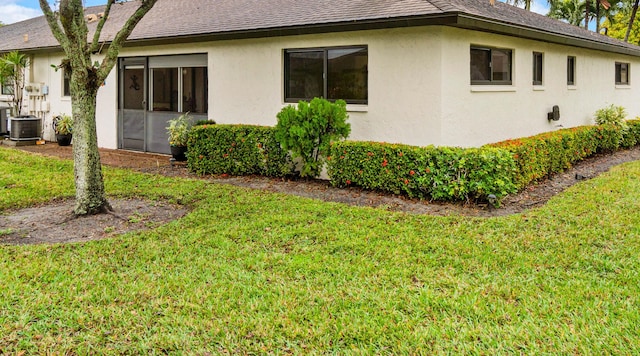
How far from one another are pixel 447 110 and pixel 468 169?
150cm

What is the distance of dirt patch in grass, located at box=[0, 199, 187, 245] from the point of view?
5.74m

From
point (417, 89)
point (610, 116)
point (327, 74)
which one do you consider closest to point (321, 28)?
point (327, 74)

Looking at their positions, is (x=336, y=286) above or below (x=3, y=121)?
below

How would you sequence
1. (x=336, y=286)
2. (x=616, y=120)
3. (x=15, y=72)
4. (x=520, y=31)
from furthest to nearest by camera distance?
(x=15, y=72), (x=616, y=120), (x=520, y=31), (x=336, y=286)

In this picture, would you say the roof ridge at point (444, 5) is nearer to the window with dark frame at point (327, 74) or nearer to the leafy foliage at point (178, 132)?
the window with dark frame at point (327, 74)

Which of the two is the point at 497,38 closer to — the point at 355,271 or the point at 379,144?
the point at 379,144

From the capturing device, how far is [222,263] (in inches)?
188

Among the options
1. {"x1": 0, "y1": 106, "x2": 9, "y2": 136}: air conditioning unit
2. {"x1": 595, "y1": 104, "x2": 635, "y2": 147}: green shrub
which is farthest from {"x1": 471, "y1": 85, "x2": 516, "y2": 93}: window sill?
{"x1": 0, "y1": 106, "x2": 9, "y2": 136}: air conditioning unit

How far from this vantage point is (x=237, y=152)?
31.8 feet

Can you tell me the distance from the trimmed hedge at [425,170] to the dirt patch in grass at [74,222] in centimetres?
288

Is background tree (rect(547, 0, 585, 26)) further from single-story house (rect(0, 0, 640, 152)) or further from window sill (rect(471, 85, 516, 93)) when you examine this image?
window sill (rect(471, 85, 516, 93))

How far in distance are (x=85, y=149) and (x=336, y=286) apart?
4.04 m

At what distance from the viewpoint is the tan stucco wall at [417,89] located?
328 inches

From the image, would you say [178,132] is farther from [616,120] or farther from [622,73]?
[622,73]
